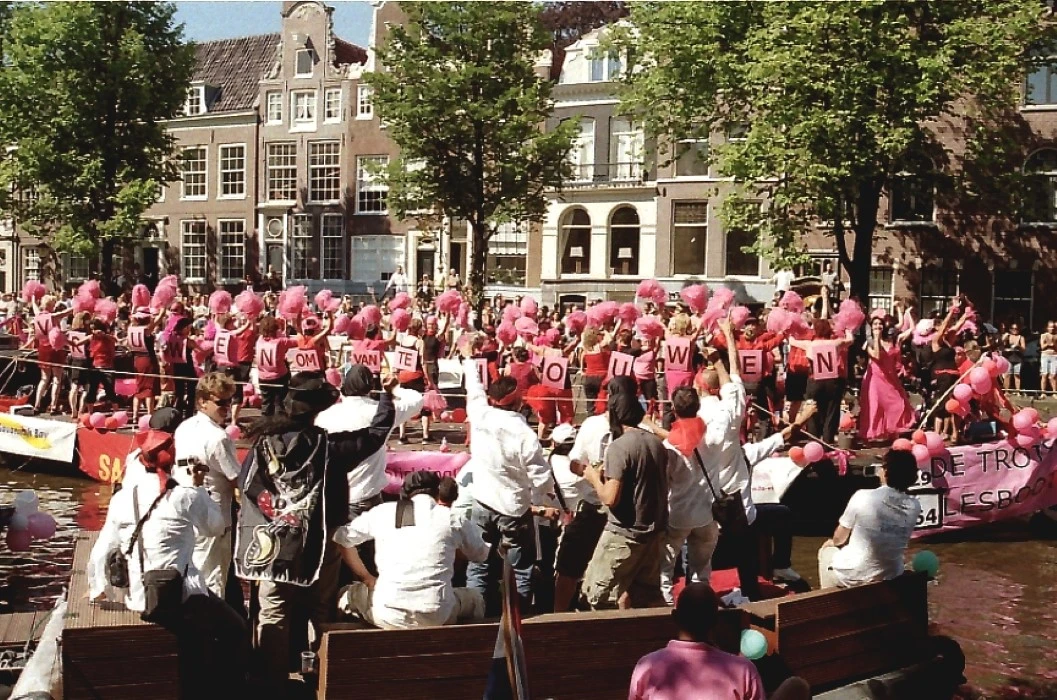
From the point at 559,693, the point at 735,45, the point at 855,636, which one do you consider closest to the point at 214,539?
the point at 559,693

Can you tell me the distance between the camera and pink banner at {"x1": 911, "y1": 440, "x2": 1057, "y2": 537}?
12117mm

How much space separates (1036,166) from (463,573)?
27495 mm

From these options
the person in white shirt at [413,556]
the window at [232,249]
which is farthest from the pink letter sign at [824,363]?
the window at [232,249]

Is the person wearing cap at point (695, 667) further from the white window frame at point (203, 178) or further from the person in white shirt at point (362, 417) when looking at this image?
the white window frame at point (203, 178)

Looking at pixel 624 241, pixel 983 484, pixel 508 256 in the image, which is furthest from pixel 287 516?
pixel 508 256

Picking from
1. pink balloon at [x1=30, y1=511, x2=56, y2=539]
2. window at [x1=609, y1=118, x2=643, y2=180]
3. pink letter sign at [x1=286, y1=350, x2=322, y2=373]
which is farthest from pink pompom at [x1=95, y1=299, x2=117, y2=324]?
window at [x1=609, y1=118, x2=643, y2=180]

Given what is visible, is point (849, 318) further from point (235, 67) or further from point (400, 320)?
point (235, 67)

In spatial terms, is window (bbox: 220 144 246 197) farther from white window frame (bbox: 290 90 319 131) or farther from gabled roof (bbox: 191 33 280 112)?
white window frame (bbox: 290 90 319 131)

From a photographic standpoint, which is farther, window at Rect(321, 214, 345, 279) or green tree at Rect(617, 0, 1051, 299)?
window at Rect(321, 214, 345, 279)

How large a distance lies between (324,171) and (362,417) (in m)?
36.8

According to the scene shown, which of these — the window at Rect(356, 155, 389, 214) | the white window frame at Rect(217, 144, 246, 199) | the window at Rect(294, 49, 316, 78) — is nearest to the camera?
the window at Rect(356, 155, 389, 214)

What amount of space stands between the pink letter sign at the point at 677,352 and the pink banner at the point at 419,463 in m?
2.66

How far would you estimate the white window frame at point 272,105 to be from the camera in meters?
43.9

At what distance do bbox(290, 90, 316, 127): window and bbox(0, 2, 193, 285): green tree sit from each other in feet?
31.5
